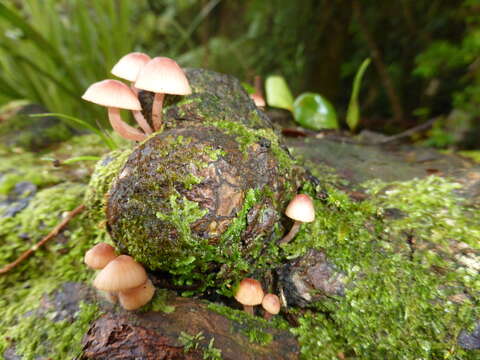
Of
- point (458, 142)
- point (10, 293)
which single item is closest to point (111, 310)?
point (10, 293)

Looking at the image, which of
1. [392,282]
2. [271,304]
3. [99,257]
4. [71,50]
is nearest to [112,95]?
[99,257]

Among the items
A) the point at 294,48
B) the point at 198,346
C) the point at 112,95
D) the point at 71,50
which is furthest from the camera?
the point at 294,48

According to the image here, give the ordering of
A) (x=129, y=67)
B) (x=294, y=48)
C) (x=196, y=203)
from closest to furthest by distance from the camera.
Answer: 1. (x=196, y=203)
2. (x=129, y=67)
3. (x=294, y=48)

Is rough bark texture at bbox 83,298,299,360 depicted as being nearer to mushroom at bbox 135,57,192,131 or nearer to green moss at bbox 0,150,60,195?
mushroom at bbox 135,57,192,131

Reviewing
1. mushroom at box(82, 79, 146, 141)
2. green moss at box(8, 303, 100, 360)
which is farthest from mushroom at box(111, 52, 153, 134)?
green moss at box(8, 303, 100, 360)

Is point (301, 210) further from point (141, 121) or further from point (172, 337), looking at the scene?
point (141, 121)

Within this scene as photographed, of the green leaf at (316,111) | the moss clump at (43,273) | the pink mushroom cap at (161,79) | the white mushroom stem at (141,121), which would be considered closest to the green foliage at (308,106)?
the green leaf at (316,111)

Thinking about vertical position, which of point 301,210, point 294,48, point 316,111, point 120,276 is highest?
point 294,48
